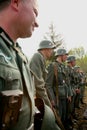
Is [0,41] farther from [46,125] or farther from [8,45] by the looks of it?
[46,125]

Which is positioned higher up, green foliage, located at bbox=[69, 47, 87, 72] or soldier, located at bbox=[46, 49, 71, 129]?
green foliage, located at bbox=[69, 47, 87, 72]

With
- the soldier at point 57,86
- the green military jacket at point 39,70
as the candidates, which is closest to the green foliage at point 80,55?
the soldier at point 57,86

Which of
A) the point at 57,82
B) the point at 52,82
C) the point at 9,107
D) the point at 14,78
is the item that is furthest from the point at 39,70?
the point at 9,107

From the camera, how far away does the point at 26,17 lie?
5.61ft

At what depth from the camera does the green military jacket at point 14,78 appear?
1457mm

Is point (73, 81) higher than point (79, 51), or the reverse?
point (79, 51)

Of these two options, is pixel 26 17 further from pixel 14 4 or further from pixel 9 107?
pixel 9 107

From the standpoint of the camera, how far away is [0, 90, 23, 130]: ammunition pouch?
4.49 feet

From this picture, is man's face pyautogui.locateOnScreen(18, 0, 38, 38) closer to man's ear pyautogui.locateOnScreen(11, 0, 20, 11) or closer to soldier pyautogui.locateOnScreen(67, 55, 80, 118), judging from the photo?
man's ear pyautogui.locateOnScreen(11, 0, 20, 11)

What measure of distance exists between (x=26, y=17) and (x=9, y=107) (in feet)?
1.85

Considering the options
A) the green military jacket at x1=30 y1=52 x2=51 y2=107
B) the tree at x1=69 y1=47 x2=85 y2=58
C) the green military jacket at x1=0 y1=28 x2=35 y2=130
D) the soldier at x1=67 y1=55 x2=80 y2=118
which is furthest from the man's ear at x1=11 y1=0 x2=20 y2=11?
the tree at x1=69 y1=47 x2=85 y2=58

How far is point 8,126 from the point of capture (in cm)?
146

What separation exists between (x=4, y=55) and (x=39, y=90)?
359 cm

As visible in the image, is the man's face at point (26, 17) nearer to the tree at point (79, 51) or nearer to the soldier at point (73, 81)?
the soldier at point (73, 81)
